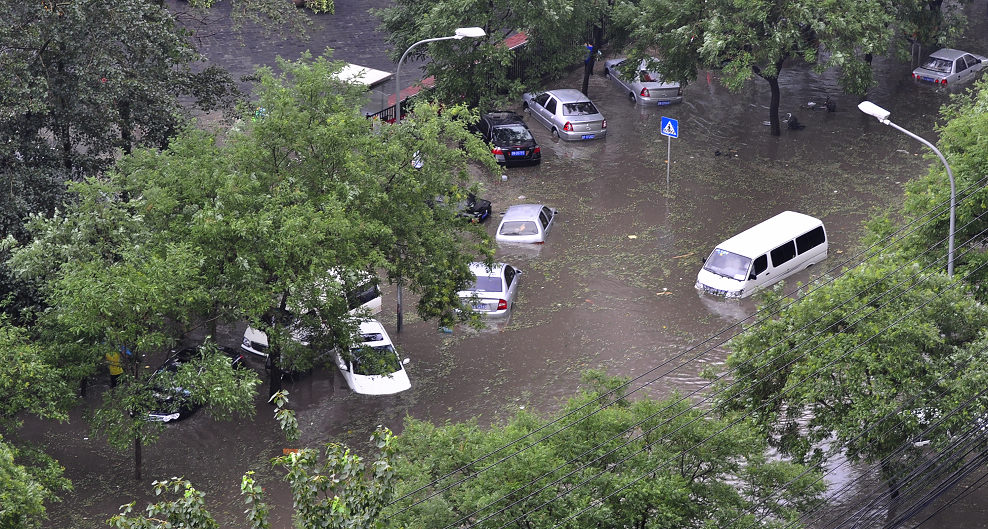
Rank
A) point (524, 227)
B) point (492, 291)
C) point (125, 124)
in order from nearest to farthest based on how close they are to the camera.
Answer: point (125, 124), point (492, 291), point (524, 227)

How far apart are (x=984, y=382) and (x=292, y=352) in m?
11.3

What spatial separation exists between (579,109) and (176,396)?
18434 millimetres

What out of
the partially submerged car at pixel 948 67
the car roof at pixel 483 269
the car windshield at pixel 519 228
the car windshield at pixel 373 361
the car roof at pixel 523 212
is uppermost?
the car windshield at pixel 373 361

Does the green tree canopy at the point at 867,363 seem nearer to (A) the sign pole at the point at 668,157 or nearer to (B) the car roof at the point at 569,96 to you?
(A) the sign pole at the point at 668,157

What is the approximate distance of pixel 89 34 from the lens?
2158 cm

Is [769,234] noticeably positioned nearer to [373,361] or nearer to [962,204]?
[962,204]

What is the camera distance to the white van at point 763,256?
24594mm

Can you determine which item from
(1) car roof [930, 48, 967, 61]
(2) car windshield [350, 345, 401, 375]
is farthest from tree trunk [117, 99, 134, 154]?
(1) car roof [930, 48, 967, 61]

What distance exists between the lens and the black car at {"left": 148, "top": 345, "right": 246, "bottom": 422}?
62.6ft

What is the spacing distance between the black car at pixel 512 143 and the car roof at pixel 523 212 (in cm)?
363

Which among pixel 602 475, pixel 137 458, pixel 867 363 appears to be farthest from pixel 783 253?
pixel 137 458

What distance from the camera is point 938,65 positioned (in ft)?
124

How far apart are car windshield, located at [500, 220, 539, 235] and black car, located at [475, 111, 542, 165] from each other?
4338 millimetres

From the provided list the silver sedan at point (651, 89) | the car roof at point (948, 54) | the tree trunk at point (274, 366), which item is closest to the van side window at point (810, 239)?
the silver sedan at point (651, 89)
